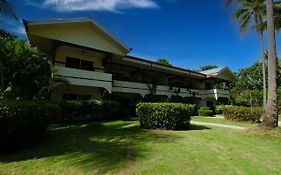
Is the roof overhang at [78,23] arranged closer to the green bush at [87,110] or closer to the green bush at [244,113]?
the green bush at [87,110]

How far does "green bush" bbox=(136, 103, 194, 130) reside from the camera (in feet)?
40.4

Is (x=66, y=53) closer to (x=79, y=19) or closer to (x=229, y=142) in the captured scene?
(x=79, y=19)

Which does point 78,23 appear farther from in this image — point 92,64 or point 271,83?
point 271,83

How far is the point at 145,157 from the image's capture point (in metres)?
6.54

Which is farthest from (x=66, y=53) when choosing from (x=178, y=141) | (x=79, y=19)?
(x=178, y=141)

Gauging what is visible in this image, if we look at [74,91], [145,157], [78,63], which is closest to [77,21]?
[78,63]

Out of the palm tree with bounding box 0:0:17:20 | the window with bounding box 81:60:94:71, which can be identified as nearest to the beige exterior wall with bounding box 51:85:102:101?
the window with bounding box 81:60:94:71

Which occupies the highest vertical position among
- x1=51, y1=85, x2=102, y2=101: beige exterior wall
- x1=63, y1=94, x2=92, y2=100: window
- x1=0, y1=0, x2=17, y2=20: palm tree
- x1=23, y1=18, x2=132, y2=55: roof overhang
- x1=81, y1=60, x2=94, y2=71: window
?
x1=23, y1=18, x2=132, y2=55: roof overhang

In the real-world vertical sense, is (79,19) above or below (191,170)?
above

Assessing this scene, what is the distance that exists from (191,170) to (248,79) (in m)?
46.4

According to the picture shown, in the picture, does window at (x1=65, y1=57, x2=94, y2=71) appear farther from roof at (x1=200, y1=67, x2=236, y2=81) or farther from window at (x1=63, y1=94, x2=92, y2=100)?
roof at (x1=200, y1=67, x2=236, y2=81)

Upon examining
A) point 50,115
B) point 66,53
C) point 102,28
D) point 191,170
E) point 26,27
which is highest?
point 102,28

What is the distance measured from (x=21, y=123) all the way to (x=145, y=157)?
469 centimetres

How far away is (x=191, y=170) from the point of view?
5.46 metres
